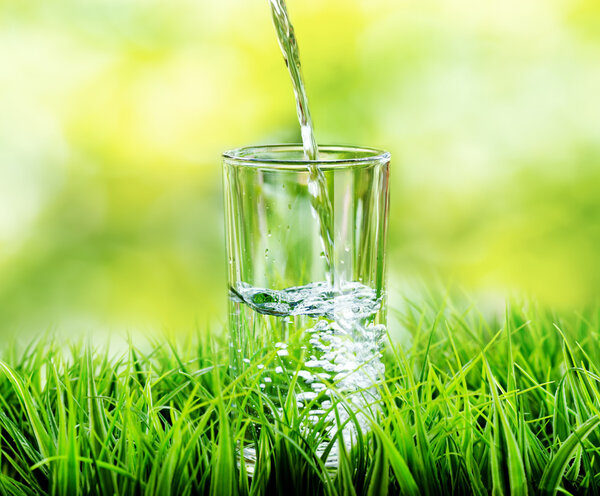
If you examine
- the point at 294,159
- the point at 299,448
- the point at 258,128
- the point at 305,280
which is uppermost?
the point at 258,128

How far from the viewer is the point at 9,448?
857 millimetres

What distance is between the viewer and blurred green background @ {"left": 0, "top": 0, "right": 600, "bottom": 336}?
2666mm

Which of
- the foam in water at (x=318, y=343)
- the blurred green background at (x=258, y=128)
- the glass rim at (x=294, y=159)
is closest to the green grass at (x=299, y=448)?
the foam in water at (x=318, y=343)

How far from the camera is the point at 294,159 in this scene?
0.87m

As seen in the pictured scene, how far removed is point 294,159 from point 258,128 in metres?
1.93

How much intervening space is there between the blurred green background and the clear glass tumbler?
6.10ft

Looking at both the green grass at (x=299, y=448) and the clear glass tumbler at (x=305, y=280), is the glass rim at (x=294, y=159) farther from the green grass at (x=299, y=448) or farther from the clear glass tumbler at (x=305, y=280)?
the green grass at (x=299, y=448)

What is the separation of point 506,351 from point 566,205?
1.86 m

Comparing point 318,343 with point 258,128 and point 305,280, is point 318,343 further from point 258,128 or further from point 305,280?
point 258,128

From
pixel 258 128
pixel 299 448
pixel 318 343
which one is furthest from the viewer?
pixel 258 128

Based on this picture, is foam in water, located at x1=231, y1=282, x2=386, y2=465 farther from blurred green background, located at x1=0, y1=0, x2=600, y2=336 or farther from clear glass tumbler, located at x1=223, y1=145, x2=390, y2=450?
blurred green background, located at x1=0, y1=0, x2=600, y2=336

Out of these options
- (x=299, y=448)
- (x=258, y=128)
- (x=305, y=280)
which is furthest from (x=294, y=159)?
(x=258, y=128)

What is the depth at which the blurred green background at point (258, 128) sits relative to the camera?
8.75ft

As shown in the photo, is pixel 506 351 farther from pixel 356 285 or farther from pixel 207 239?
pixel 207 239
